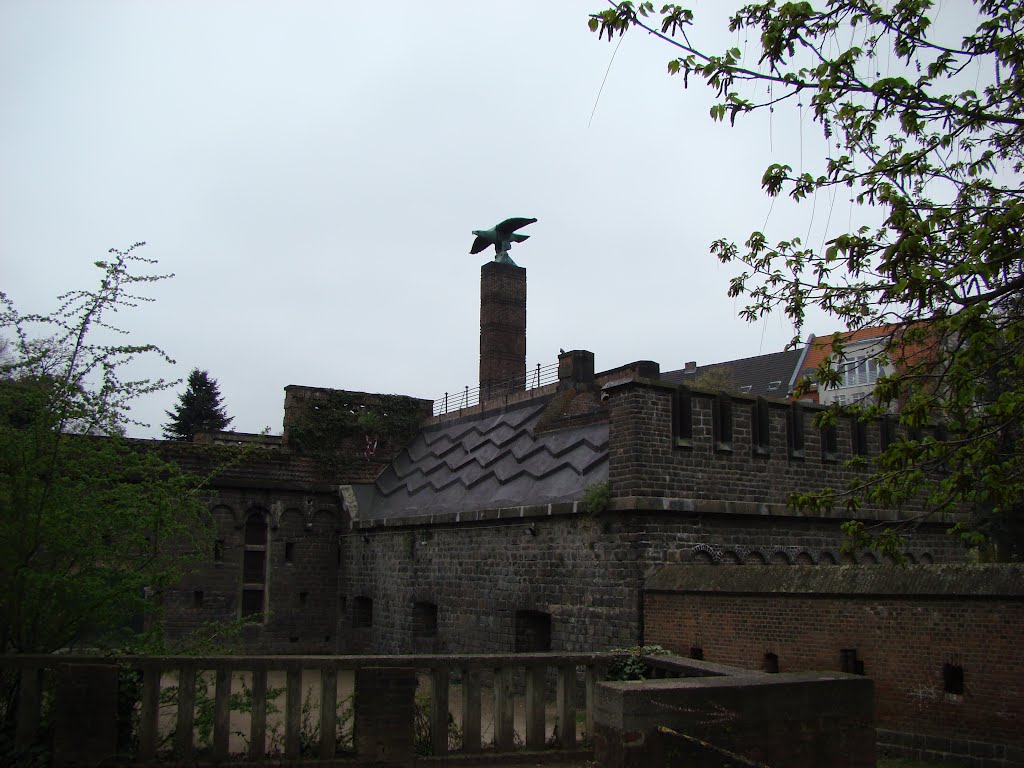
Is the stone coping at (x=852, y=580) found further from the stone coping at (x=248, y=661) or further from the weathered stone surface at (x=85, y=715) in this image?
the weathered stone surface at (x=85, y=715)

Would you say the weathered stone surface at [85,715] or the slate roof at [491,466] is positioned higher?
the slate roof at [491,466]

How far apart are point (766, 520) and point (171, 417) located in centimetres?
3997

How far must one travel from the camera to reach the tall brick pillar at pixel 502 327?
94.7ft

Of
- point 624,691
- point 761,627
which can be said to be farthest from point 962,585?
point 624,691

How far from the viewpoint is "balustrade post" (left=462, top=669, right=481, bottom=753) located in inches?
311

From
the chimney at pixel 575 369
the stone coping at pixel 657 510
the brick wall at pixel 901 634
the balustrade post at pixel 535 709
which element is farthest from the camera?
the chimney at pixel 575 369

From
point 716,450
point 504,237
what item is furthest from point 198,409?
point 716,450

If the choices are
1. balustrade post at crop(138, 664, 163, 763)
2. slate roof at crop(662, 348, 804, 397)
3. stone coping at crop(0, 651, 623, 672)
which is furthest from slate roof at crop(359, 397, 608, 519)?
slate roof at crop(662, 348, 804, 397)

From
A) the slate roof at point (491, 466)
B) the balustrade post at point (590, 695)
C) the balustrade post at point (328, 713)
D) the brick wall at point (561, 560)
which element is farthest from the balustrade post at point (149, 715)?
the slate roof at point (491, 466)

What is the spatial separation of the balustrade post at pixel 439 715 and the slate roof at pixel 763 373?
40371 mm

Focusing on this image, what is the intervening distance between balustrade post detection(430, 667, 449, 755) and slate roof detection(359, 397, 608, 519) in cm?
859

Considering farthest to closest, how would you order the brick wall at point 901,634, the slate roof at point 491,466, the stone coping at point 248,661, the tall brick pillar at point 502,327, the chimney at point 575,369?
the tall brick pillar at point 502,327 → the chimney at point 575,369 → the slate roof at point 491,466 → the brick wall at point 901,634 → the stone coping at point 248,661

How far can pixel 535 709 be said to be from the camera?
8.26 m

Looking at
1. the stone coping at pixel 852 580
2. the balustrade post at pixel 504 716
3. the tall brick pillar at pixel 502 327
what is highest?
the tall brick pillar at pixel 502 327
